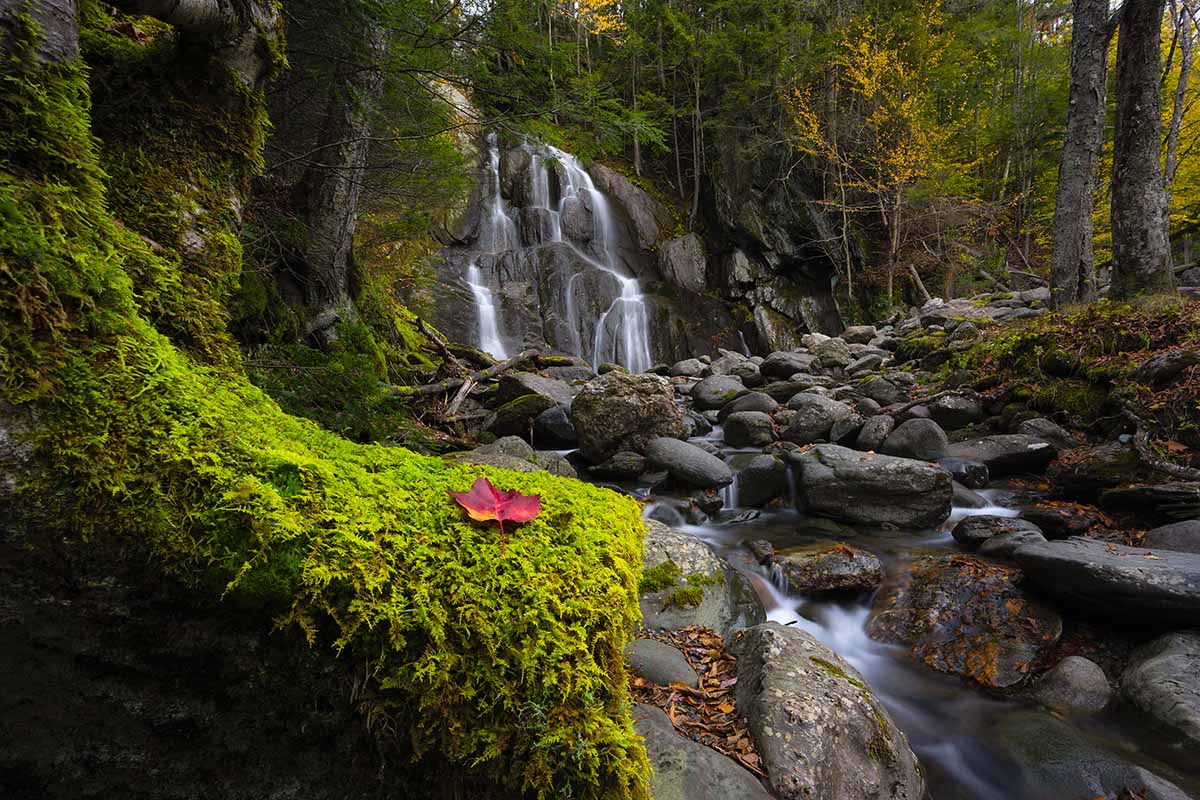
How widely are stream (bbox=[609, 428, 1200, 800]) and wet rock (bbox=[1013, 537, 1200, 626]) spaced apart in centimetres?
75

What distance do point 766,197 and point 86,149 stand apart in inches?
953

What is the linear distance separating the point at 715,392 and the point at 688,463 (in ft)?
15.5

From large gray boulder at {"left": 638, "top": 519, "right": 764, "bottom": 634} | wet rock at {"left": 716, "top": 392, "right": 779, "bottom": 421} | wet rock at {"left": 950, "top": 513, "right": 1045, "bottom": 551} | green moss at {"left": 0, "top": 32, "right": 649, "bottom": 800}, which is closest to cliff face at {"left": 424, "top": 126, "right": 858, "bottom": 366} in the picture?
wet rock at {"left": 716, "top": 392, "right": 779, "bottom": 421}

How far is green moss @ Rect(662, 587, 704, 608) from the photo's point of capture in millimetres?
3320

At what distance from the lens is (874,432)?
7605 millimetres

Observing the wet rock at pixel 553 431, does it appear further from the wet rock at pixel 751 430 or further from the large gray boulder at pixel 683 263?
the large gray boulder at pixel 683 263

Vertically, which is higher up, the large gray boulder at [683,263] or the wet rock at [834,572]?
the large gray boulder at [683,263]

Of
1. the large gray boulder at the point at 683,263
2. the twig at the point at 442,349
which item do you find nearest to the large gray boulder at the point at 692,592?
the twig at the point at 442,349

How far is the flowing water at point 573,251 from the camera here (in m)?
18.9

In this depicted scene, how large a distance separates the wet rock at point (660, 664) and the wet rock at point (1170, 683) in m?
2.58

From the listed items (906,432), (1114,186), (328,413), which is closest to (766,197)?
(1114,186)

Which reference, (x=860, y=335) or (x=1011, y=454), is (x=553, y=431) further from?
(x=860, y=335)

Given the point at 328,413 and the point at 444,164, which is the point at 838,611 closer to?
the point at 328,413

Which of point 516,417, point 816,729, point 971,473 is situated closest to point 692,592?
point 816,729
